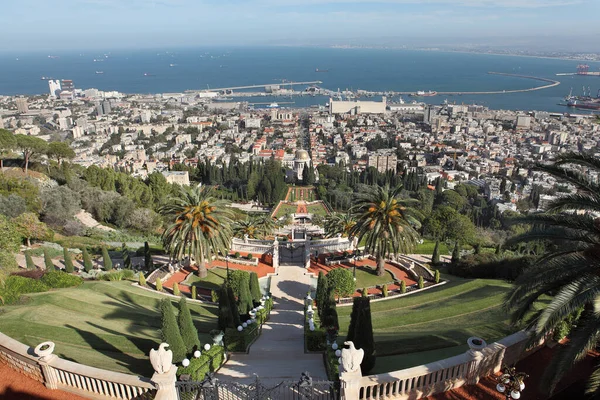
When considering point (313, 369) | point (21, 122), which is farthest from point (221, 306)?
point (21, 122)

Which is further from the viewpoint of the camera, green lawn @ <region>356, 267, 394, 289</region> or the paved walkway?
green lawn @ <region>356, 267, 394, 289</region>

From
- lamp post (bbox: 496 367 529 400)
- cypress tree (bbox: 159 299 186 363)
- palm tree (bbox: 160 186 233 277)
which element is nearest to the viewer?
lamp post (bbox: 496 367 529 400)

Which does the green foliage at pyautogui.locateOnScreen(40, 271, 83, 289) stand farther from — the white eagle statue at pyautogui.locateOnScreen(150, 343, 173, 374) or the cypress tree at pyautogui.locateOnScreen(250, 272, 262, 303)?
the white eagle statue at pyautogui.locateOnScreen(150, 343, 173, 374)

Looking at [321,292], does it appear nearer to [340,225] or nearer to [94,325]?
[94,325]

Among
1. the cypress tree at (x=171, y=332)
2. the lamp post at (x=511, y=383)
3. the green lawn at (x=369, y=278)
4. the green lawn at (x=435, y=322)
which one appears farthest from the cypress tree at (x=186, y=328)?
the green lawn at (x=369, y=278)

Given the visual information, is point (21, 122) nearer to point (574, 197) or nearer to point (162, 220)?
point (162, 220)

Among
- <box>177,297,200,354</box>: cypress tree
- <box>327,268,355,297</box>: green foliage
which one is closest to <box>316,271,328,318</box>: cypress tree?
<box>327,268,355,297</box>: green foliage

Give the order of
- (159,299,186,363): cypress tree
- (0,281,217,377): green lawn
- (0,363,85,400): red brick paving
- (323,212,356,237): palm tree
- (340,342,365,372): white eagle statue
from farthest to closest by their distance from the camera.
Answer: (323,212,356,237): palm tree
(0,281,217,377): green lawn
(159,299,186,363): cypress tree
(0,363,85,400): red brick paving
(340,342,365,372): white eagle statue
